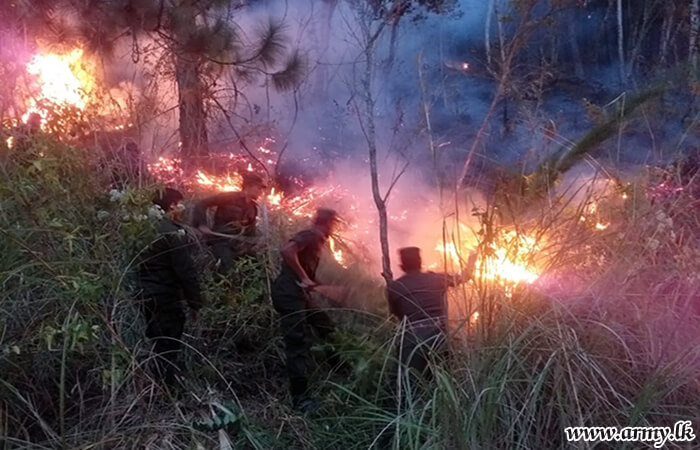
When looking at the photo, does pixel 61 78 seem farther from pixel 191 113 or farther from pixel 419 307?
pixel 419 307

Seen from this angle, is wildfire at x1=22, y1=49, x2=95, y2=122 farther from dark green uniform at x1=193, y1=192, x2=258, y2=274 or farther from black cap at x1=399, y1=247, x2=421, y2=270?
black cap at x1=399, y1=247, x2=421, y2=270

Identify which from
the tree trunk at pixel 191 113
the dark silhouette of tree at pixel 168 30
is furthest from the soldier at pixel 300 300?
the tree trunk at pixel 191 113

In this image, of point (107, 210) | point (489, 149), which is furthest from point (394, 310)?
point (489, 149)

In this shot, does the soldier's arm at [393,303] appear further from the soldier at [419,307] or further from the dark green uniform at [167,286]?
the dark green uniform at [167,286]

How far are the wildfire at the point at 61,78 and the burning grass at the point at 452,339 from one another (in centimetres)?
113

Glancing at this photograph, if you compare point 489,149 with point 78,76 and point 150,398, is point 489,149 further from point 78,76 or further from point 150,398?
point 150,398

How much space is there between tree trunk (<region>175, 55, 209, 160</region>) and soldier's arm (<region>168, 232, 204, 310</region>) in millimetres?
3830

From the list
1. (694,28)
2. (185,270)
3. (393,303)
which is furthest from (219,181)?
(694,28)

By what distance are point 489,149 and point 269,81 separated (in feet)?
21.6

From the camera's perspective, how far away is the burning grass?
3.29 m

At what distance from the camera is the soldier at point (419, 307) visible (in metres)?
3.64

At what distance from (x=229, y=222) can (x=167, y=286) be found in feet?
3.97

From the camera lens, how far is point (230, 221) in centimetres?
604

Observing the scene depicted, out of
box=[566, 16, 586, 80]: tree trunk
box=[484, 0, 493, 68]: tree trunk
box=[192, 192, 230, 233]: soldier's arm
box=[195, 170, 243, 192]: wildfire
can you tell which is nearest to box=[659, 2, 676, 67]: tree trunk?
box=[566, 16, 586, 80]: tree trunk
